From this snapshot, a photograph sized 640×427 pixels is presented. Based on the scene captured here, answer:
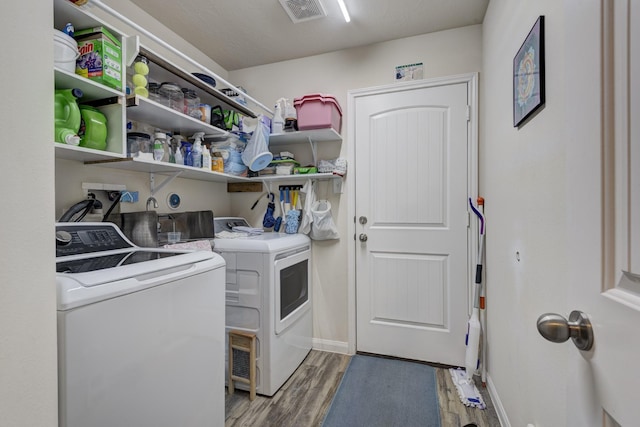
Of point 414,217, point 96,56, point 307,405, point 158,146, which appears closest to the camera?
point 96,56

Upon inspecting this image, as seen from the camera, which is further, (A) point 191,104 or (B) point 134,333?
(A) point 191,104

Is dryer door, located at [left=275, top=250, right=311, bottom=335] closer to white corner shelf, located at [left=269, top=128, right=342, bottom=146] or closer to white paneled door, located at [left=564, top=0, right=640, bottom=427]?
white corner shelf, located at [left=269, top=128, right=342, bottom=146]

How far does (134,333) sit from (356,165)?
1.88 m

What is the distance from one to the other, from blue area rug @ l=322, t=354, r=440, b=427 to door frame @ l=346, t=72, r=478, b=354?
32cm

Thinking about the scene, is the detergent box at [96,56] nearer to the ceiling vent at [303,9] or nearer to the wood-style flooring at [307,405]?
the ceiling vent at [303,9]

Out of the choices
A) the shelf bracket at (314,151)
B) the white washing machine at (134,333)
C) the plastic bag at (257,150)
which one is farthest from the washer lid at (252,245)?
the shelf bracket at (314,151)

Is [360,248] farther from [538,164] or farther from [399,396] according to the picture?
[538,164]

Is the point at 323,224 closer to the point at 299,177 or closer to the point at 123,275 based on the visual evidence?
the point at 299,177

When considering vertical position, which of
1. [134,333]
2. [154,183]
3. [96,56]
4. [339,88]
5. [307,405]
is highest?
[339,88]

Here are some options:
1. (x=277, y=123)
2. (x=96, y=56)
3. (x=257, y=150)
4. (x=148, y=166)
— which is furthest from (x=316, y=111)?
(x=96, y=56)

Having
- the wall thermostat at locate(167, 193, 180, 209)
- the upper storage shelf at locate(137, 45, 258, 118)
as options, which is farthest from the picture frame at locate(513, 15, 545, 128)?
the wall thermostat at locate(167, 193, 180, 209)

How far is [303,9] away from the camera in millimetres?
1915

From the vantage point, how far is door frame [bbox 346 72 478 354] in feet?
6.95

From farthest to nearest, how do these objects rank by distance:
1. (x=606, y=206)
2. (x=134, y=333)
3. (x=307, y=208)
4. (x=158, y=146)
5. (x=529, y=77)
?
(x=307, y=208)
(x=158, y=146)
(x=529, y=77)
(x=134, y=333)
(x=606, y=206)
